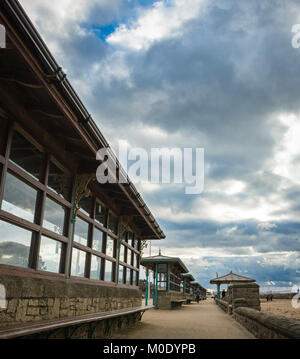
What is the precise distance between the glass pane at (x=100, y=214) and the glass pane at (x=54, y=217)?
7.22 ft

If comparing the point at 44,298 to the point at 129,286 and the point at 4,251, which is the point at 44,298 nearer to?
the point at 4,251

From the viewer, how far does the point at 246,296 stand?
45.6 feet

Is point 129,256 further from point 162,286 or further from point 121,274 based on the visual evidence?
point 162,286

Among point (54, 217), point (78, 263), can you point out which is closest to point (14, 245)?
point (54, 217)

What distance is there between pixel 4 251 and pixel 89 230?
11.0 ft

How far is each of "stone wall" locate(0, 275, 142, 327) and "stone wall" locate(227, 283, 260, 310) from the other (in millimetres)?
7713

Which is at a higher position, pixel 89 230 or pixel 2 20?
pixel 2 20

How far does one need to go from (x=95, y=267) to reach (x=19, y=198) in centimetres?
380

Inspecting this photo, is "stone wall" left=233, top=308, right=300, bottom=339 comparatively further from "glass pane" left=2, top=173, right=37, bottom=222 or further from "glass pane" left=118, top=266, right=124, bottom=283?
"glass pane" left=2, top=173, right=37, bottom=222

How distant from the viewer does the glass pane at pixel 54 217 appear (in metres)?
5.86

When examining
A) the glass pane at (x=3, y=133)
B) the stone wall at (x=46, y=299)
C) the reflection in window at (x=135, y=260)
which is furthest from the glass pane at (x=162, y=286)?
the glass pane at (x=3, y=133)

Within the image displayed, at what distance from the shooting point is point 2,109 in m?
4.66
